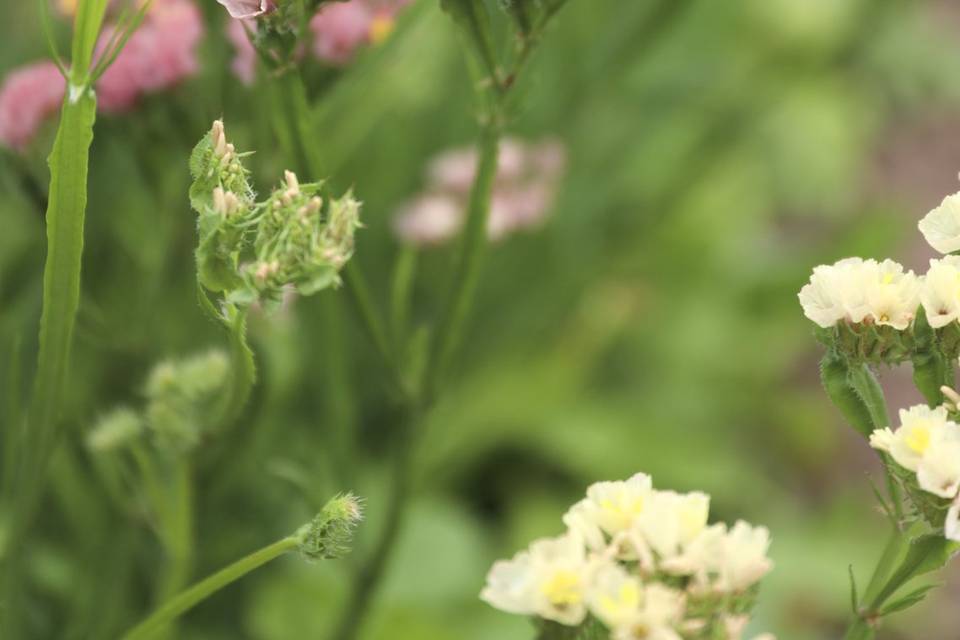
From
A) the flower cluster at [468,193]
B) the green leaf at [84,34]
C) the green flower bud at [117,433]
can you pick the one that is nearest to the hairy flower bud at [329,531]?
the green leaf at [84,34]

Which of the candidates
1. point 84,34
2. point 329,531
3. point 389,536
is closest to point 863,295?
point 329,531

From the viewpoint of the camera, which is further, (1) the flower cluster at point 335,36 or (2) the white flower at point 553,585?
(1) the flower cluster at point 335,36

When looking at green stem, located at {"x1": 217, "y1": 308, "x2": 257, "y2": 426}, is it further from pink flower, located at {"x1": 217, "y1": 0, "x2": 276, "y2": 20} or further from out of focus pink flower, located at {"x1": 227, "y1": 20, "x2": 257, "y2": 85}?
out of focus pink flower, located at {"x1": 227, "y1": 20, "x2": 257, "y2": 85}

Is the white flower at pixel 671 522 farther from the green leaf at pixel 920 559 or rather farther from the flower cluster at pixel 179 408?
the flower cluster at pixel 179 408

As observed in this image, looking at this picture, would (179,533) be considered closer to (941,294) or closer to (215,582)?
(215,582)

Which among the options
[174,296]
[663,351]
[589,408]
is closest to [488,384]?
[589,408]

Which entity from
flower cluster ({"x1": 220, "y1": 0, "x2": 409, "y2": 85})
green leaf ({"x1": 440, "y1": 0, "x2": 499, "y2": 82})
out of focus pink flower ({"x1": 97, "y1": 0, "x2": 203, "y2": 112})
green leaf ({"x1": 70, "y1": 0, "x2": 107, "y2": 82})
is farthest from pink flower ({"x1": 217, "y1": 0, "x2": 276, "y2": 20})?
out of focus pink flower ({"x1": 97, "y1": 0, "x2": 203, "y2": 112})

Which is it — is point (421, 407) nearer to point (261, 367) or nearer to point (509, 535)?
point (261, 367)
